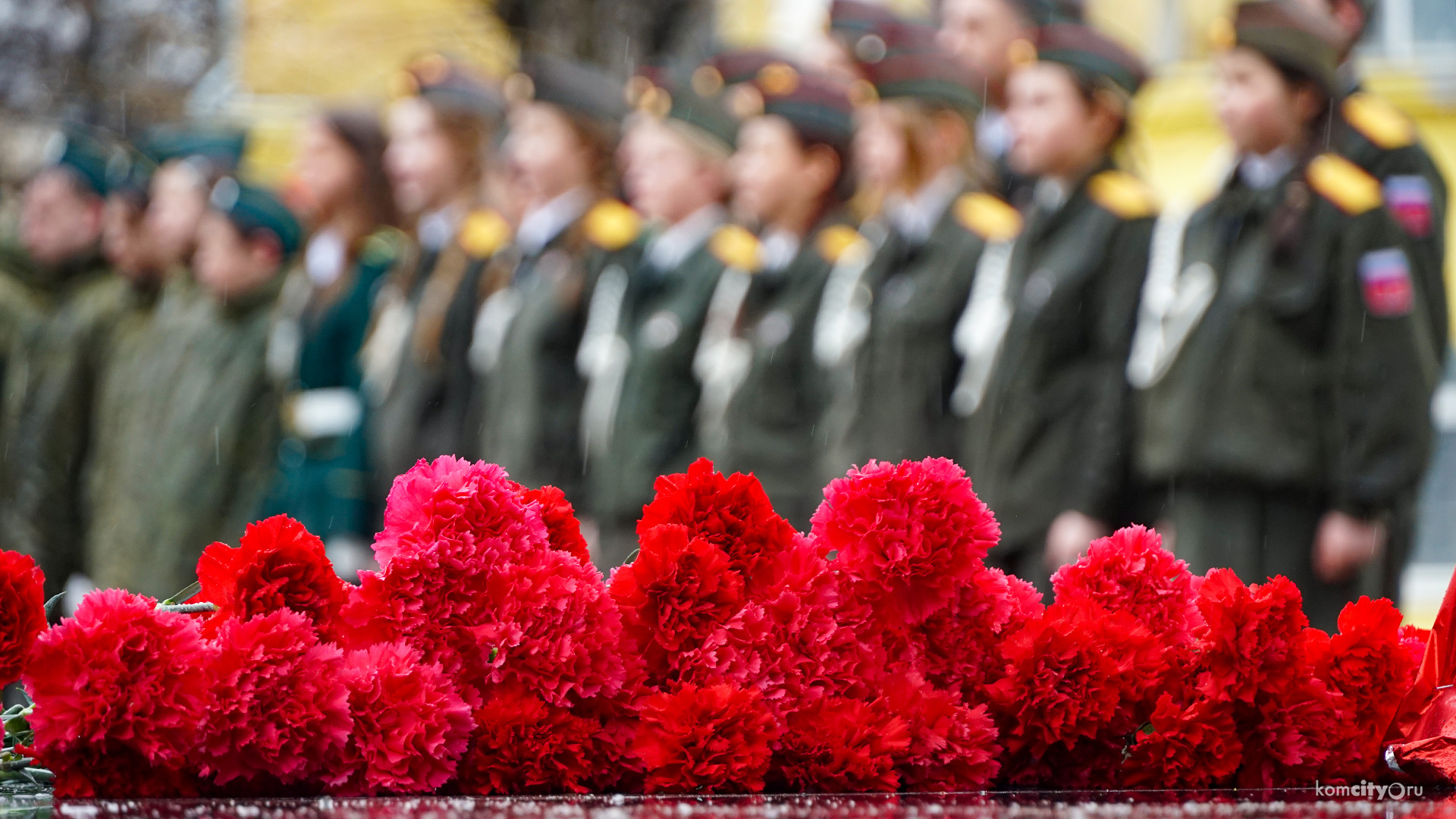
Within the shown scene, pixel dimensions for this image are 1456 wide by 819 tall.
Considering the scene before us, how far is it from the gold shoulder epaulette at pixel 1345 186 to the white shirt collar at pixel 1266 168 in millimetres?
67

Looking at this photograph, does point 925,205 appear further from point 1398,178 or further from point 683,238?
point 1398,178

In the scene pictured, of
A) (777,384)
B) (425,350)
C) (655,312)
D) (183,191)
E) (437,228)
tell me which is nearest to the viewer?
(777,384)

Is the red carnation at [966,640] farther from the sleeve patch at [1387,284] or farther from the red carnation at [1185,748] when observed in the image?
the sleeve patch at [1387,284]

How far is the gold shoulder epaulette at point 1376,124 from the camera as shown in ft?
16.7

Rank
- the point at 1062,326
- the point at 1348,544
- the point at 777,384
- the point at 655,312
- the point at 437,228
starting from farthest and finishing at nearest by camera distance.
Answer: the point at 437,228
the point at 655,312
the point at 777,384
the point at 1062,326
the point at 1348,544

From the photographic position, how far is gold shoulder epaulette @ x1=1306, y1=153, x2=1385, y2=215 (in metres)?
4.83

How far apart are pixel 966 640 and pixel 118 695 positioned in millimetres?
744

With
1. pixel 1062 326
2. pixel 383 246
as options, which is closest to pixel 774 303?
pixel 1062 326

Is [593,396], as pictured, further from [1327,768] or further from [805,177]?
[1327,768]

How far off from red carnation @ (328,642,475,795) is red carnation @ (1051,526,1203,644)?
2.09ft

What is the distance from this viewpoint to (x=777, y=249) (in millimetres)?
6535

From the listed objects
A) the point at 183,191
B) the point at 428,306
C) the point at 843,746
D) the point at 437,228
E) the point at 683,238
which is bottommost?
the point at 428,306

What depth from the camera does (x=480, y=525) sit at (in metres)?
1.77

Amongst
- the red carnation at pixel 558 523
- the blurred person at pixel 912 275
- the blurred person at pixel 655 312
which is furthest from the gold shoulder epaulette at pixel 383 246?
the red carnation at pixel 558 523
